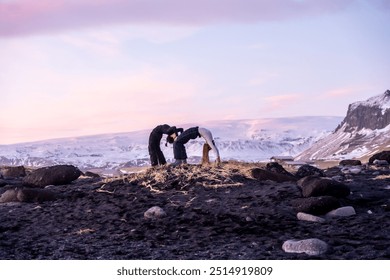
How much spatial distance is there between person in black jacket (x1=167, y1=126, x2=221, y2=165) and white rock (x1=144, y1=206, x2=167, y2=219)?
4.11m

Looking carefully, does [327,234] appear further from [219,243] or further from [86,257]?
[86,257]

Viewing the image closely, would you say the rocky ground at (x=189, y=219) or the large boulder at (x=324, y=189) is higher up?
the large boulder at (x=324, y=189)

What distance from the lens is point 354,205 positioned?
1066 cm

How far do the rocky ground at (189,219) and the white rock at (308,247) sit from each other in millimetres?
31

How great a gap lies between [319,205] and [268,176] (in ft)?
13.0

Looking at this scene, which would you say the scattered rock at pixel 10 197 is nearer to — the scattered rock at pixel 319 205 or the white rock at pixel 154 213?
the white rock at pixel 154 213

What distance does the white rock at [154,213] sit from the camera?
10469 millimetres

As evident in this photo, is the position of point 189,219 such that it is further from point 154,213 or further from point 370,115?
point 370,115

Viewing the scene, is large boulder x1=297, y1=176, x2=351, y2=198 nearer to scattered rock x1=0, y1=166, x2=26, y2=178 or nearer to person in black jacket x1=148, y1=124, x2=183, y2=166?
person in black jacket x1=148, y1=124, x2=183, y2=166

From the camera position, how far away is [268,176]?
14.0m

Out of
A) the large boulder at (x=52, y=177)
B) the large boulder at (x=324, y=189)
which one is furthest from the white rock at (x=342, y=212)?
the large boulder at (x=52, y=177)

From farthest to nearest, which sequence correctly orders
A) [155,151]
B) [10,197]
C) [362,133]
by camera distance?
[362,133] < [155,151] < [10,197]

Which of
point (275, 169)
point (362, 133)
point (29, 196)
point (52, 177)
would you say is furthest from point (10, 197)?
point (362, 133)
